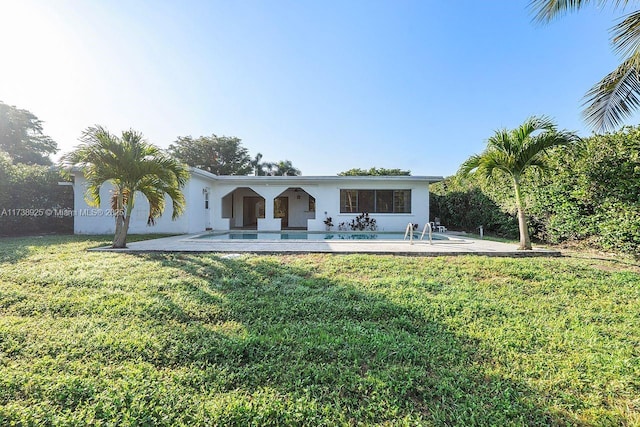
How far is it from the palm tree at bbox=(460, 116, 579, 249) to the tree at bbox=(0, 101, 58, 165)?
144 feet

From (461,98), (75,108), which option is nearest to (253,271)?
(75,108)

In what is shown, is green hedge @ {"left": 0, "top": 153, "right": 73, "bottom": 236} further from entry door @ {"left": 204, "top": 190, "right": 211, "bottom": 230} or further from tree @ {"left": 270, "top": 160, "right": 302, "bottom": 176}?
tree @ {"left": 270, "top": 160, "right": 302, "bottom": 176}

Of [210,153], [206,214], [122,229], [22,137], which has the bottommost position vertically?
[122,229]

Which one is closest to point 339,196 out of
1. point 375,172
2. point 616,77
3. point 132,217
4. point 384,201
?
point 384,201

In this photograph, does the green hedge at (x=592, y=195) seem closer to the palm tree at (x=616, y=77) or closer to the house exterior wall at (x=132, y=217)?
the palm tree at (x=616, y=77)

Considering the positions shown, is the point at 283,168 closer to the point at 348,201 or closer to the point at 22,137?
the point at 348,201

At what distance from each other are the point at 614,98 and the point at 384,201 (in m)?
10.9

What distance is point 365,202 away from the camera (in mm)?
16766

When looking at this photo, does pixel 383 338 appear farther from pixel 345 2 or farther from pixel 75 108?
pixel 75 108

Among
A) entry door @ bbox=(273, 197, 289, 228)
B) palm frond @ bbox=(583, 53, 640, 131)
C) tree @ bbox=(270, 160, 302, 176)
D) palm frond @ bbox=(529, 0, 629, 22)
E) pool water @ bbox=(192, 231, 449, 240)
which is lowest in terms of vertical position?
pool water @ bbox=(192, 231, 449, 240)

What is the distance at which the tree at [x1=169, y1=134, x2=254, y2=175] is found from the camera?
37.5m

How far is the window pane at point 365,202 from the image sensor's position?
16719 millimetres

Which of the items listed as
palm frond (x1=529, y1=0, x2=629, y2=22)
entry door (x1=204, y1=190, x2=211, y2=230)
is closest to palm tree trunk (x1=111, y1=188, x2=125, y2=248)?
entry door (x1=204, y1=190, x2=211, y2=230)

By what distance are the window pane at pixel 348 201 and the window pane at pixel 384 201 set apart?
1.31 m
